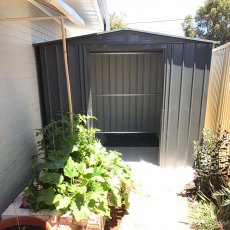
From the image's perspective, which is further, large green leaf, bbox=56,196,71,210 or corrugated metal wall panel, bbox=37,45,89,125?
corrugated metal wall panel, bbox=37,45,89,125

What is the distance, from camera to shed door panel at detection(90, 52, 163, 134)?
4.95 metres

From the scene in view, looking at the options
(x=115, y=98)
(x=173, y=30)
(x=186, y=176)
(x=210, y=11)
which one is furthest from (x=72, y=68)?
(x=173, y=30)

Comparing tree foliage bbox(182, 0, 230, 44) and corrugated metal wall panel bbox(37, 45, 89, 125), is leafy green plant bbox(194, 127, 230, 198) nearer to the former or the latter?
corrugated metal wall panel bbox(37, 45, 89, 125)

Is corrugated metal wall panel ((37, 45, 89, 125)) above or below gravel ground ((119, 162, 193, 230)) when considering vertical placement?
above

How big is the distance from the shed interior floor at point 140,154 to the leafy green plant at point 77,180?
133 centimetres

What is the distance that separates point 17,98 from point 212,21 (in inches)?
577

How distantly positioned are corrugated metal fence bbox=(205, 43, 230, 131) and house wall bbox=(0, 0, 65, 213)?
9.00 feet

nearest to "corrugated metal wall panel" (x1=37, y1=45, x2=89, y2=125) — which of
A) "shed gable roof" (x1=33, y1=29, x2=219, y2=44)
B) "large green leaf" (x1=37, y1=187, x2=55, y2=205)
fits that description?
"shed gable roof" (x1=33, y1=29, x2=219, y2=44)

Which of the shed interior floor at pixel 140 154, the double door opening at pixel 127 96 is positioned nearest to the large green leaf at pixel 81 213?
the shed interior floor at pixel 140 154

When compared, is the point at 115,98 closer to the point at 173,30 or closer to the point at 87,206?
the point at 87,206

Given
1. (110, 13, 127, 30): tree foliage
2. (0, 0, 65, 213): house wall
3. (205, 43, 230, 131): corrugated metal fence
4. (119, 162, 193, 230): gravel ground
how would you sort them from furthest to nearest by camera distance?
1. (110, 13, 127, 30): tree foliage
2. (205, 43, 230, 131): corrugated metal fence
3. (119, 162, 193, 230): gravel ground
4. (0, 0, 65, 213): house wall

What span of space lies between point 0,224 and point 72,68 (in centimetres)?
222

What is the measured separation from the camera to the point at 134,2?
17.4 m

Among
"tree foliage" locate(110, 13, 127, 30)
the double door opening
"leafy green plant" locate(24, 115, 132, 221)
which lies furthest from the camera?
"tree foliage" locate(110, 13, 127, 30)
